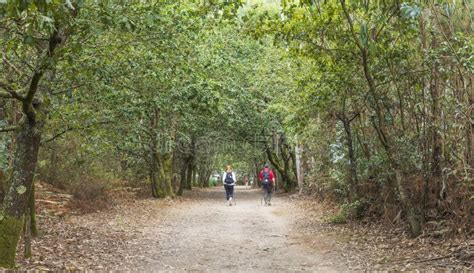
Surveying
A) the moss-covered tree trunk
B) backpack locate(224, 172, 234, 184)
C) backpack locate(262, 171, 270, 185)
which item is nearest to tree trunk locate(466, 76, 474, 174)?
the moss-covered tree trunk

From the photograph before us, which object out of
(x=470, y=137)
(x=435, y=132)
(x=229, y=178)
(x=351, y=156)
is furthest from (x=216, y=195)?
(x=470, y=137)

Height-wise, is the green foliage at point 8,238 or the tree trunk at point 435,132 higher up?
the tree trunk at point 435,132

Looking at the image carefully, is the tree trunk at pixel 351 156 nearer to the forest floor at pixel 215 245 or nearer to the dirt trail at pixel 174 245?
the forest floor at pixel 215 245

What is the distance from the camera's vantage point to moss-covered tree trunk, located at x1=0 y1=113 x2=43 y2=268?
275 inches

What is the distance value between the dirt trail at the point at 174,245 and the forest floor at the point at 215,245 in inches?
0.7

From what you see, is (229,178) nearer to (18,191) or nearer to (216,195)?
(216,195)

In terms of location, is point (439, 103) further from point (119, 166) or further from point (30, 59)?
point (119, 166)

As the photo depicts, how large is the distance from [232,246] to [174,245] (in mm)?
1353

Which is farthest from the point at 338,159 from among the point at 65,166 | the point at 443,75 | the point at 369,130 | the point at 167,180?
the point at 167,180

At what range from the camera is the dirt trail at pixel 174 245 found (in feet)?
27.9

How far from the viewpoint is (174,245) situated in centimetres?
1079

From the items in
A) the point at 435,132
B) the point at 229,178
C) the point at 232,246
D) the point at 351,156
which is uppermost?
the point at 435,132

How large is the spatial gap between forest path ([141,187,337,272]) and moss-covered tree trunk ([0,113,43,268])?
7.83ft

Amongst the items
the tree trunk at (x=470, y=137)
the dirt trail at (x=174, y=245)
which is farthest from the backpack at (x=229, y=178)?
the tree trunk at (x=470, y=137)
